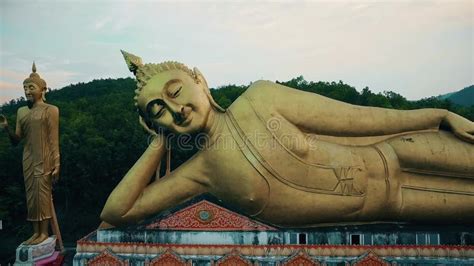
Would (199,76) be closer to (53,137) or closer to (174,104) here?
(174,104)

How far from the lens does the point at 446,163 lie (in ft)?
29.1

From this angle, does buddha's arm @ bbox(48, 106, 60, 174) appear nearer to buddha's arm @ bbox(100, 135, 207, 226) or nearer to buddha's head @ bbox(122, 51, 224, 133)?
buddha's arm @ bbox(100, 135, 207, 226)

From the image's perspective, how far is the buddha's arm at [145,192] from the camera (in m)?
Answer: 8.95

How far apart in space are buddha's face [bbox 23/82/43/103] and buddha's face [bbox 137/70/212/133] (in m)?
2.24

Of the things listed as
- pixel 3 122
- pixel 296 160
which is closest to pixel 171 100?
pixel 296 160

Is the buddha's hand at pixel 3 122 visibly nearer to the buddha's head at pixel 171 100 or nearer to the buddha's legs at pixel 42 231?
the buddha's legs at pixel 42 231

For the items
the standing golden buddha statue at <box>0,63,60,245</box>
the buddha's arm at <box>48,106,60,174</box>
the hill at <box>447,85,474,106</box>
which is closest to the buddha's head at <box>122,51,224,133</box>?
the buddha's arm at <box>48,106,60,174</box>

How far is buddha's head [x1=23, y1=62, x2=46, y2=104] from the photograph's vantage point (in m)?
9.62

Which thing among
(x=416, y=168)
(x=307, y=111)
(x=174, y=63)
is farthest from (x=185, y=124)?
(x=416, y=168)

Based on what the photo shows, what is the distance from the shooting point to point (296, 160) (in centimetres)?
870

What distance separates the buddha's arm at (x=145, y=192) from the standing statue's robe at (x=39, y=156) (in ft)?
4.09

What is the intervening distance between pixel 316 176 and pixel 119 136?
12403 mm

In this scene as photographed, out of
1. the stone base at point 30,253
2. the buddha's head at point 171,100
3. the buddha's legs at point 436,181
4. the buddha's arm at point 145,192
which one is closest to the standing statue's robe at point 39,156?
the stone base at point 30,253

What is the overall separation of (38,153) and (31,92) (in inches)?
46.4
